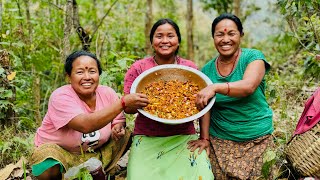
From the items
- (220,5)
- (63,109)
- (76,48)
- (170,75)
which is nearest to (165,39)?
(170,75)

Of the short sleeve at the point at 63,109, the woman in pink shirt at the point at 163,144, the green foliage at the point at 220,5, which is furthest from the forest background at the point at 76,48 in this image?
the short sleeve at the point at 63,109

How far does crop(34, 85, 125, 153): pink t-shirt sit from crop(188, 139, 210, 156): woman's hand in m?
0.60

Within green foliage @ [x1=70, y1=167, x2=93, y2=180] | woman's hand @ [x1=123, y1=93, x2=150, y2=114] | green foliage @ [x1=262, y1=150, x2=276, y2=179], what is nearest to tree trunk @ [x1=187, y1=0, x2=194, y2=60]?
green foliage @ [x1=262, y1=150, x2=276, y2=179]

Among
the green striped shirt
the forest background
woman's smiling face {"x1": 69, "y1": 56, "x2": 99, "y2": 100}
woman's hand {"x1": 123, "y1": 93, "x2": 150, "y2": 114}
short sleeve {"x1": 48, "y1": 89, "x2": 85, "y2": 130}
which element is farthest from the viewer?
the forest background

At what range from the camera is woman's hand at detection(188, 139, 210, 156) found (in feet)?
9.12

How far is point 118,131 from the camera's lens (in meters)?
2.89

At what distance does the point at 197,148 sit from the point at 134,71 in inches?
28.1

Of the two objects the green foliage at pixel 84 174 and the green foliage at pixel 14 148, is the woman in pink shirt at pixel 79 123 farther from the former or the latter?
the green foliage at pixel 14 148

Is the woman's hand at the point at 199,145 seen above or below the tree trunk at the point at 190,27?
below

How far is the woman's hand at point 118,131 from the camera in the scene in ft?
9.47

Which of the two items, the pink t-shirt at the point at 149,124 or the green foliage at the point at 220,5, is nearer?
the pink t-shirt at the point at 149,124

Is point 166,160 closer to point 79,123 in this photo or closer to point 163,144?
point 163,144

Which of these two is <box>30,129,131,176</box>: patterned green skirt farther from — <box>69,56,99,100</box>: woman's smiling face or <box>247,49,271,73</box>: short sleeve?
<box>247,49,271,73</box>: short sleeve

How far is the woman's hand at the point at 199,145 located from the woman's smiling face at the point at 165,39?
0.65m
